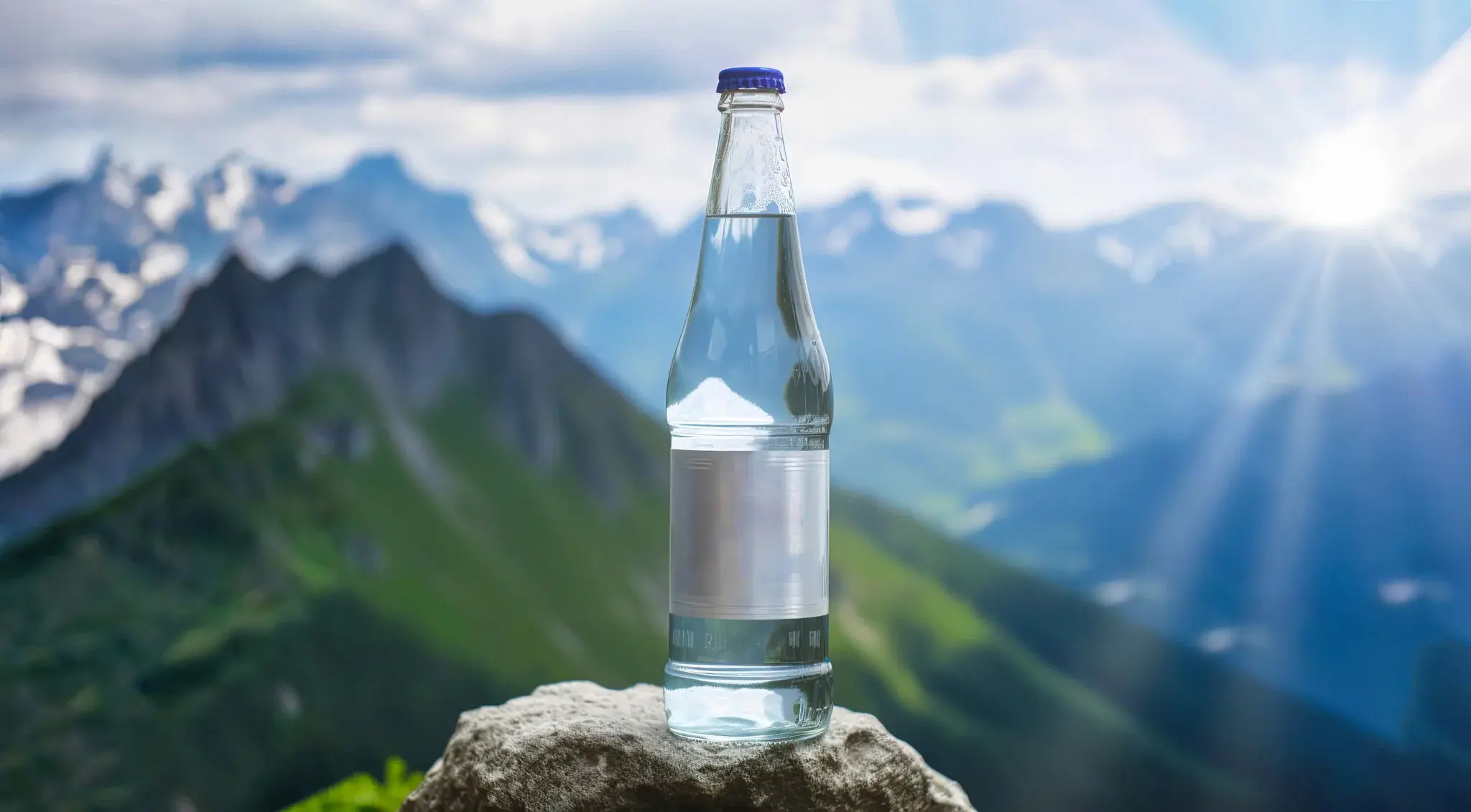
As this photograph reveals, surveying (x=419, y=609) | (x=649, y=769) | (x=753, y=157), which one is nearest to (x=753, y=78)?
(x=753, y=157)

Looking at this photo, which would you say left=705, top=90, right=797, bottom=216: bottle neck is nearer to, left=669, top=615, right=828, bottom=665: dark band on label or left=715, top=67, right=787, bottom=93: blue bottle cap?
left=715, top=67, right=787, bottom=93: blue bottle cap

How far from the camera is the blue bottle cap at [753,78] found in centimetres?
279

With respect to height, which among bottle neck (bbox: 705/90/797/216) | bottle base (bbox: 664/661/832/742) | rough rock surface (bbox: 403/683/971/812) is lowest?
rough rock surface (bbox: 403/683/971/812)

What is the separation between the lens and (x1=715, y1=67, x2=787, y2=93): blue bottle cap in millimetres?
2787

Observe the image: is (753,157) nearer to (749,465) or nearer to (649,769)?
(749,465)

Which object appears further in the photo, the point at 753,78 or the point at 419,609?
the point at 419,609

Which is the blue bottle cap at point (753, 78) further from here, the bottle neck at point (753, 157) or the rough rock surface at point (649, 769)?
the rough rock surface at point (649, 769)

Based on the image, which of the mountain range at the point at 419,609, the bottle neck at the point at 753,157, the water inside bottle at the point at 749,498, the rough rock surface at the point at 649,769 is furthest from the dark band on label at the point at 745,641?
the mountain range at the point at 419,609

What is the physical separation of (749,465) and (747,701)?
0.54 metres

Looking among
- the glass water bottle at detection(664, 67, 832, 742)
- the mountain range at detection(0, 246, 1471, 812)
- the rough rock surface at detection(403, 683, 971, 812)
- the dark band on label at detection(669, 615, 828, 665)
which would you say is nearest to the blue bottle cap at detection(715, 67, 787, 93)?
the glass water bottle at detection(664, 67, 832, 742)

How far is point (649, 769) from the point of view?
284 centimetres

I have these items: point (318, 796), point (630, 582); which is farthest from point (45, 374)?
point (318, 796)

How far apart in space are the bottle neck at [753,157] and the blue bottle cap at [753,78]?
3cm

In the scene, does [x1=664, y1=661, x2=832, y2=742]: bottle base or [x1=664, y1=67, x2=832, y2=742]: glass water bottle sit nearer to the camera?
[x1=664, y1=67, x2=832, y2=742]: glass water bottle
